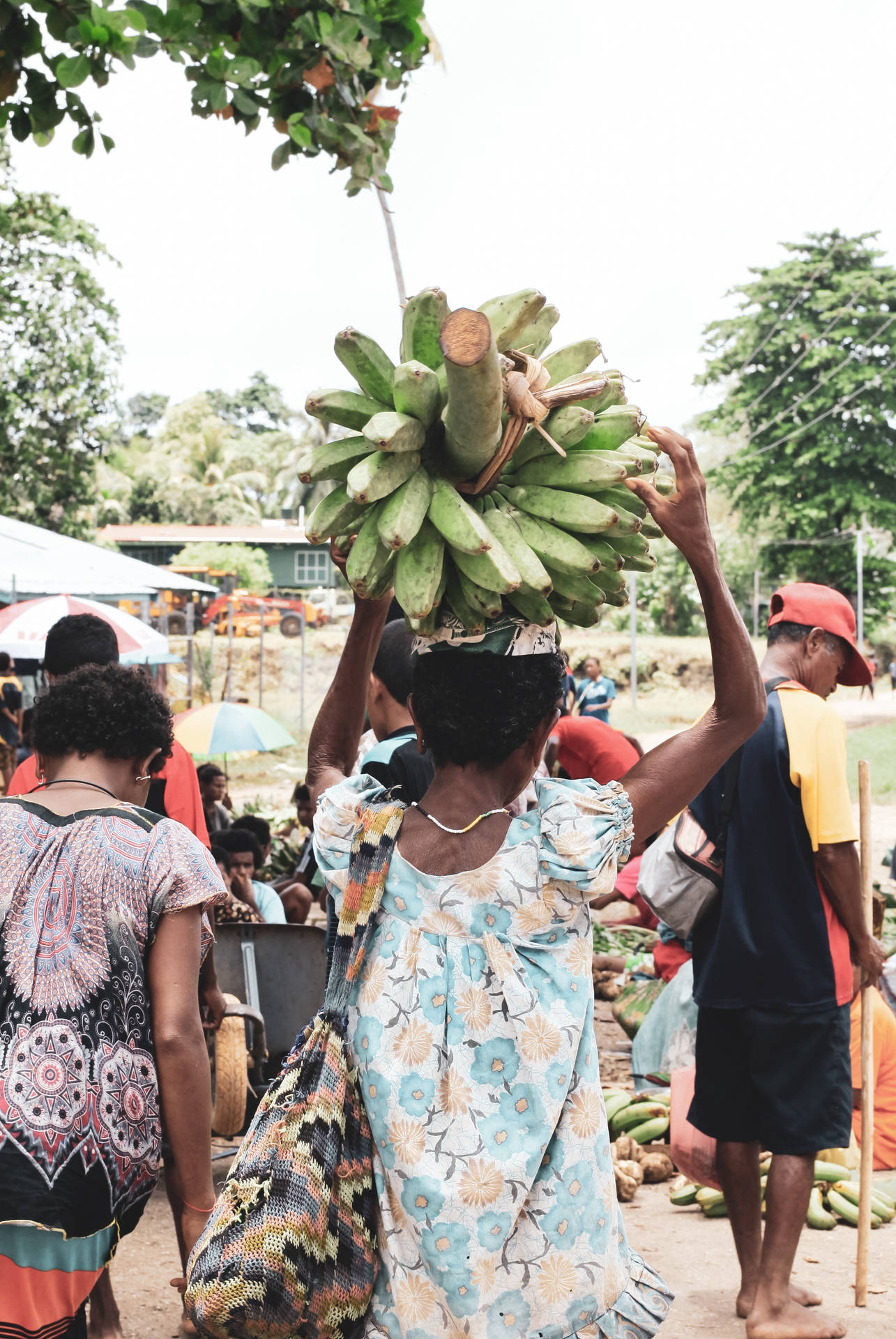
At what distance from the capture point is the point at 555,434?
1.89m

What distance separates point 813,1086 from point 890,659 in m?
36.5

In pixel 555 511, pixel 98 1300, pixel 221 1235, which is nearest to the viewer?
pixel 221 1235

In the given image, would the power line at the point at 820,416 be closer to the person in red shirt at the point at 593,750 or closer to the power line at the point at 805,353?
the power line at the point at 805,353

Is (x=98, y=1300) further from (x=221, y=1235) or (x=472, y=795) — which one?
(x=472, y=795)

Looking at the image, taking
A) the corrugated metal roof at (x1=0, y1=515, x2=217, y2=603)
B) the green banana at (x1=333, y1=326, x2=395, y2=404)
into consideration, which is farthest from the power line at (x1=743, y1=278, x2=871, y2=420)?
the green banana at (x1=333, y1=326, x2=395, y2=404)

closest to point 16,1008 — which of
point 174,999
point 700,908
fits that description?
point 174,999

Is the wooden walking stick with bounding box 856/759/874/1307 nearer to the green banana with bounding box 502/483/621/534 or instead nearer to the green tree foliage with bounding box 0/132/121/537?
the green banana with bounding box 502/483/621/534

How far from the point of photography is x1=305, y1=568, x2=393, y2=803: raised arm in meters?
2.25

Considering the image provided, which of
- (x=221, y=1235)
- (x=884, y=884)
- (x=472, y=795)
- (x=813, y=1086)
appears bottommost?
(x=884, y=884)

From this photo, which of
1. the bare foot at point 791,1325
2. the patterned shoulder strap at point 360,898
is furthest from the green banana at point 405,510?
the bare foot at point 791,1325

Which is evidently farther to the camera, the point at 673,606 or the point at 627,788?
the point at 673,606

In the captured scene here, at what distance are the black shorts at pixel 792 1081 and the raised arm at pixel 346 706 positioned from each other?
177 centimetres

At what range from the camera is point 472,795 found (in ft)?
6.41

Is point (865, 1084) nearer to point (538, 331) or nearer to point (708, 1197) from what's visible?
point (708, 1197)
